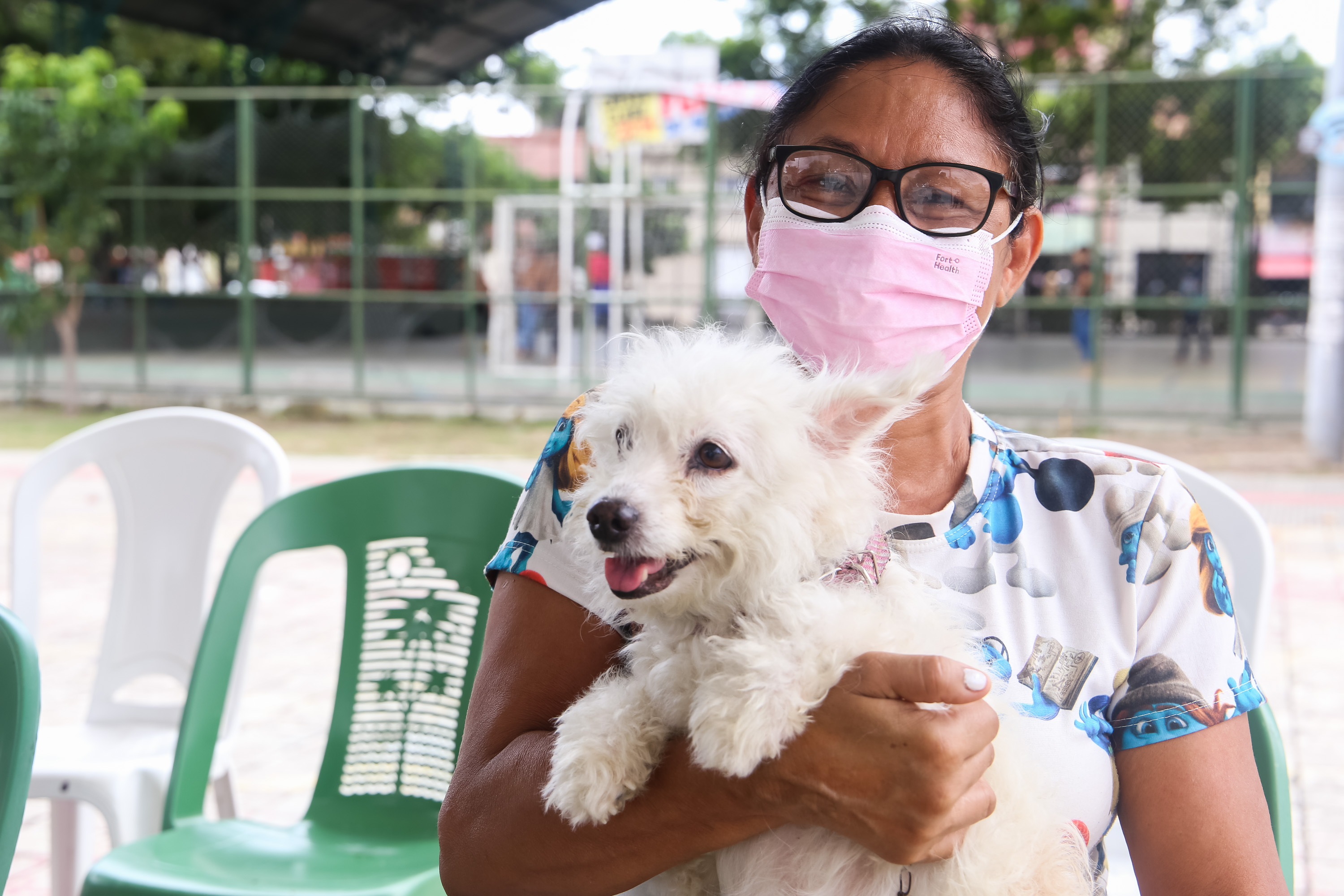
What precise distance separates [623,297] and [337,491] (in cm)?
1120

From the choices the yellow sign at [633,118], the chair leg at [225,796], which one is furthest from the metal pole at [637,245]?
the chair leg at [225,796]

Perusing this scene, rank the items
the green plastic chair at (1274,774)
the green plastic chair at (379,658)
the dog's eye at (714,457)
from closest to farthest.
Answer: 1. the dog's eye at (714,457)
2. the green plastic chair at (1274,774)
3. the green plastic chair at (379,658)

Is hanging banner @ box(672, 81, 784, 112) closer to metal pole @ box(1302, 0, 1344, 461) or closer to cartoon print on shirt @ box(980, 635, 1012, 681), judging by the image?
metal pole @ box(1302, 0, 1344, 461)

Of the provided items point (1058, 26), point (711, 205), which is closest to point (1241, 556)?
point (711, 205)

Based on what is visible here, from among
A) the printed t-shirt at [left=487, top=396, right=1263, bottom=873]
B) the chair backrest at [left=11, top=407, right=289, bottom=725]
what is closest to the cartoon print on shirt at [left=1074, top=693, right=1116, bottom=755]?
the printed t-shirt at [left=487, top=396, right=1263, bottom=873]

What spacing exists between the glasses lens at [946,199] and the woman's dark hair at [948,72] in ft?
0.15

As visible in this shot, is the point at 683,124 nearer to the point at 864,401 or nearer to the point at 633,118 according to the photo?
the point at 633,118

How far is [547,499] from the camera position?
1.93m

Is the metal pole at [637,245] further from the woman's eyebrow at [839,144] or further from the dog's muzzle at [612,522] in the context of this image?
the dog's muzzle at [612,522]

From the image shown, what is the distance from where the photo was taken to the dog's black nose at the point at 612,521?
1530mm

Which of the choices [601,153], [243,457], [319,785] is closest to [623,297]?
[601,153]

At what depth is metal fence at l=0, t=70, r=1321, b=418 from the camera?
41.8 ft

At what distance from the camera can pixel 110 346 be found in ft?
52.2

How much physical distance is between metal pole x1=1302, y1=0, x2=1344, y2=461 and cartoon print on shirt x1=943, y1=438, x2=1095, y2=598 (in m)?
10.7
